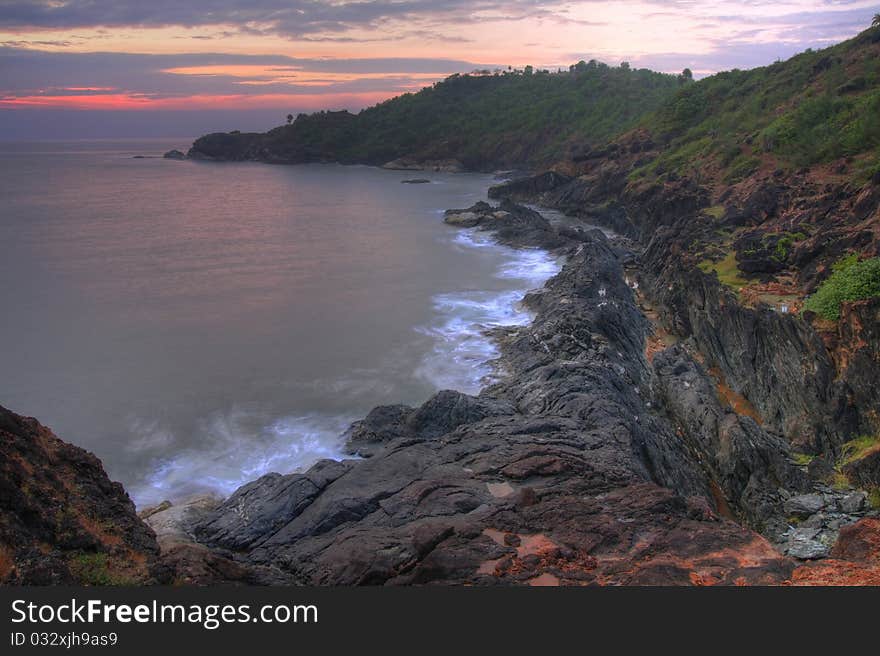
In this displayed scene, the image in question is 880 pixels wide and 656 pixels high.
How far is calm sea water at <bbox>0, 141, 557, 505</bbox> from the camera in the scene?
74.3 feet

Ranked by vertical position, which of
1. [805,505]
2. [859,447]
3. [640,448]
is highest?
[640,448]

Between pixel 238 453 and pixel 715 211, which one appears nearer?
pixel 238 453

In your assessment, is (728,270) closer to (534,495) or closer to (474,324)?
(474,324)

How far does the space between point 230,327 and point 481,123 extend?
11748 centimetres

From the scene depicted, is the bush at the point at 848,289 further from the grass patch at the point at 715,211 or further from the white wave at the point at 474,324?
the grass patch at the point at 715,211

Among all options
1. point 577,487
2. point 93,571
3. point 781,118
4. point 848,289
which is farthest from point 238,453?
point 781,118

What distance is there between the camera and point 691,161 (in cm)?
5850

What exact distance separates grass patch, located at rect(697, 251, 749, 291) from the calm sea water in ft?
31.0

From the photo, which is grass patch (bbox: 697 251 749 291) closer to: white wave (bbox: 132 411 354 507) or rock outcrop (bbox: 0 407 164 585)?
white wave (bbox: 132 411 354 507)

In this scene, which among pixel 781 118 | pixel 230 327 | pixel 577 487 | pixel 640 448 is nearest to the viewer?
pixel 577 487

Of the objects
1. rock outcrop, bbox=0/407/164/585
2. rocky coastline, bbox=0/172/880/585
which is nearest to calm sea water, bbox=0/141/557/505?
rocky coastline, bbox=0/172/880/585

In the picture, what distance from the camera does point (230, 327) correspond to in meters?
33.3

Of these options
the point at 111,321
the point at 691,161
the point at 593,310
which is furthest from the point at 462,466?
the point at 691,161

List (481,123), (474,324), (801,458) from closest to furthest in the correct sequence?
(801,458), (474,324), (481,123)
